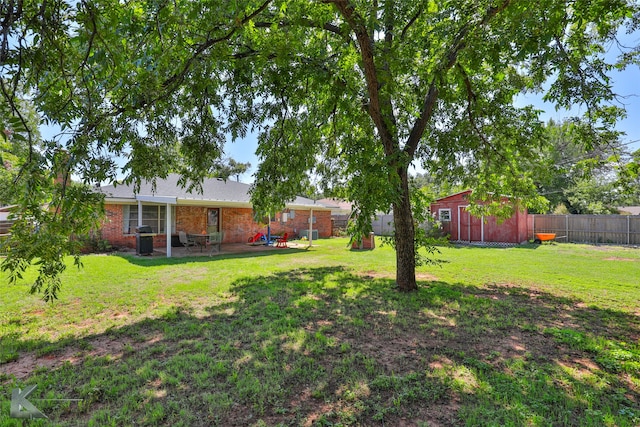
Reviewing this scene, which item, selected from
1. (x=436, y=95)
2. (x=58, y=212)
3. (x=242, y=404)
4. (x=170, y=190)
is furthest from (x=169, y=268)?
(x=436, y=95)

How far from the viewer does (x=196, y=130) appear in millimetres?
5828

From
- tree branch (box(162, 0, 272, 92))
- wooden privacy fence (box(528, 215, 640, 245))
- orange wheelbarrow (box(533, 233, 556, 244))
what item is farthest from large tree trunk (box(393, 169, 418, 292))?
wooden privacy fence (box(528, 215, 640, 245))

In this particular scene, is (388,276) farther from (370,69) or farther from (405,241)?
(370,69)

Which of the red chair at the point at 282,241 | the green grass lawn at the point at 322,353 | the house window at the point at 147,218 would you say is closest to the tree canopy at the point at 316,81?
the green grass lawn at the point at 322,353

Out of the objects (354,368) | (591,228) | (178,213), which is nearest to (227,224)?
(178,213)

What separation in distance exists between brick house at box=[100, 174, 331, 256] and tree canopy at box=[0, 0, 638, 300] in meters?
5.35

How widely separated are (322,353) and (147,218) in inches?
526

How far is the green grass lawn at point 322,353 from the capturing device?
2816 millimetres

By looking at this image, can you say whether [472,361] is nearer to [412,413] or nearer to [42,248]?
[412,413]

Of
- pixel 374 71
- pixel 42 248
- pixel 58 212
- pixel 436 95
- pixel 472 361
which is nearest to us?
pixel 42 248

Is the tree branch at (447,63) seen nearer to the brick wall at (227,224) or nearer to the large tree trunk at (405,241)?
the large tree trunk at (405,241)

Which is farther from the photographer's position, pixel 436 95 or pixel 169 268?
pixel 169 268

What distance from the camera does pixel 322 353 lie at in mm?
3975

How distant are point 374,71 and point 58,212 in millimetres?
4779
